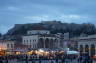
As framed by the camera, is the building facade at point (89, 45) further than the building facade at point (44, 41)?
No

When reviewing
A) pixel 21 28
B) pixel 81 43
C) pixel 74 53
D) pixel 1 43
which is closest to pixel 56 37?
pixel 1 43

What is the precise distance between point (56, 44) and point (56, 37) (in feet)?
7.49

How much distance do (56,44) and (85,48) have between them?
3327cm

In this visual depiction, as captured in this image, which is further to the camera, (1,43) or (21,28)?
(21,28)

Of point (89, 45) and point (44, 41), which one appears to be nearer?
point (89, 45)

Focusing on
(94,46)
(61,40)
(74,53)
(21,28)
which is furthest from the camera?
(21,28)

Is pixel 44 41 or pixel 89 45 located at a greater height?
pixel 89 45

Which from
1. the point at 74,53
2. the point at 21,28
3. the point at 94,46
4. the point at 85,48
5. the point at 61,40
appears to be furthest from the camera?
the point at 21,28

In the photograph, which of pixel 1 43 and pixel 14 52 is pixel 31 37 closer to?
pixel 1 43

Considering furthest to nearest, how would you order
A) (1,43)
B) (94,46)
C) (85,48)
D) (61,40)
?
1. (1,43)
2. (61,40)
3. (85,48)
4. (94,46)

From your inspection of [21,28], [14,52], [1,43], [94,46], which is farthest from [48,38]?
[21,28]

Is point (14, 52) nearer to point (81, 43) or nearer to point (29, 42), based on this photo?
point (81, 43)

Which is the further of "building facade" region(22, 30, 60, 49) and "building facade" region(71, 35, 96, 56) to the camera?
"building facade" region(22, 30, 60, 49)

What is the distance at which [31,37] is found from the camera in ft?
291
